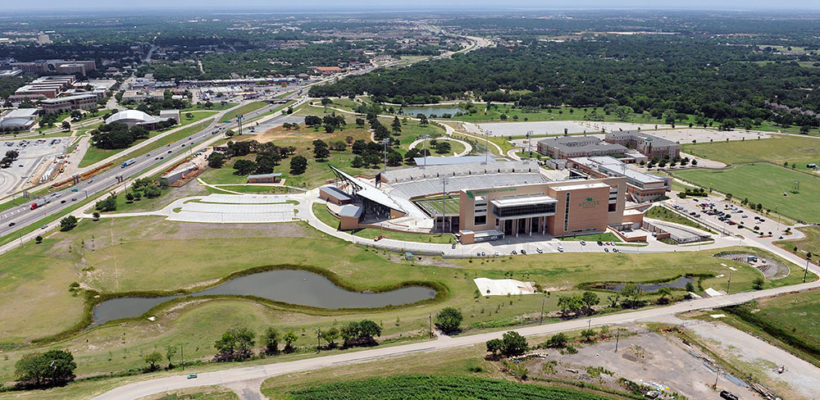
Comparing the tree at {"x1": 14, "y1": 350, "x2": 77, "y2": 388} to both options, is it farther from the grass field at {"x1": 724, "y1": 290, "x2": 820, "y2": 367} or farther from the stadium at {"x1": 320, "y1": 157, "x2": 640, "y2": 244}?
the grass field at {"x1": 724, "y1": 290, "x2": 820, "y2": 367}

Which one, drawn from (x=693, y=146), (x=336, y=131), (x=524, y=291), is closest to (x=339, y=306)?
(x=524, y=291)

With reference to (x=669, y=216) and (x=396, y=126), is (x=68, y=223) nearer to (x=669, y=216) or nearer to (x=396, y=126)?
(x=396, y=126)

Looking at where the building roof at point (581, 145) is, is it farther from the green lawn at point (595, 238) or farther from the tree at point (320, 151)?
the tree at point (320, 151)

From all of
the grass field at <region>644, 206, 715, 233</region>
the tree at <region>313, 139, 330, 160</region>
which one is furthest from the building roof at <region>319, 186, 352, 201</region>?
the grass field at <region>644, 206, 715, 233</region>

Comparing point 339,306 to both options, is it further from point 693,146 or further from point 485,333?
point 693,146

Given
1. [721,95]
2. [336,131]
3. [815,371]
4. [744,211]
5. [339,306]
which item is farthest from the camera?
[721,95]

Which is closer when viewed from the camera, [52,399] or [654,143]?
[52,399]
